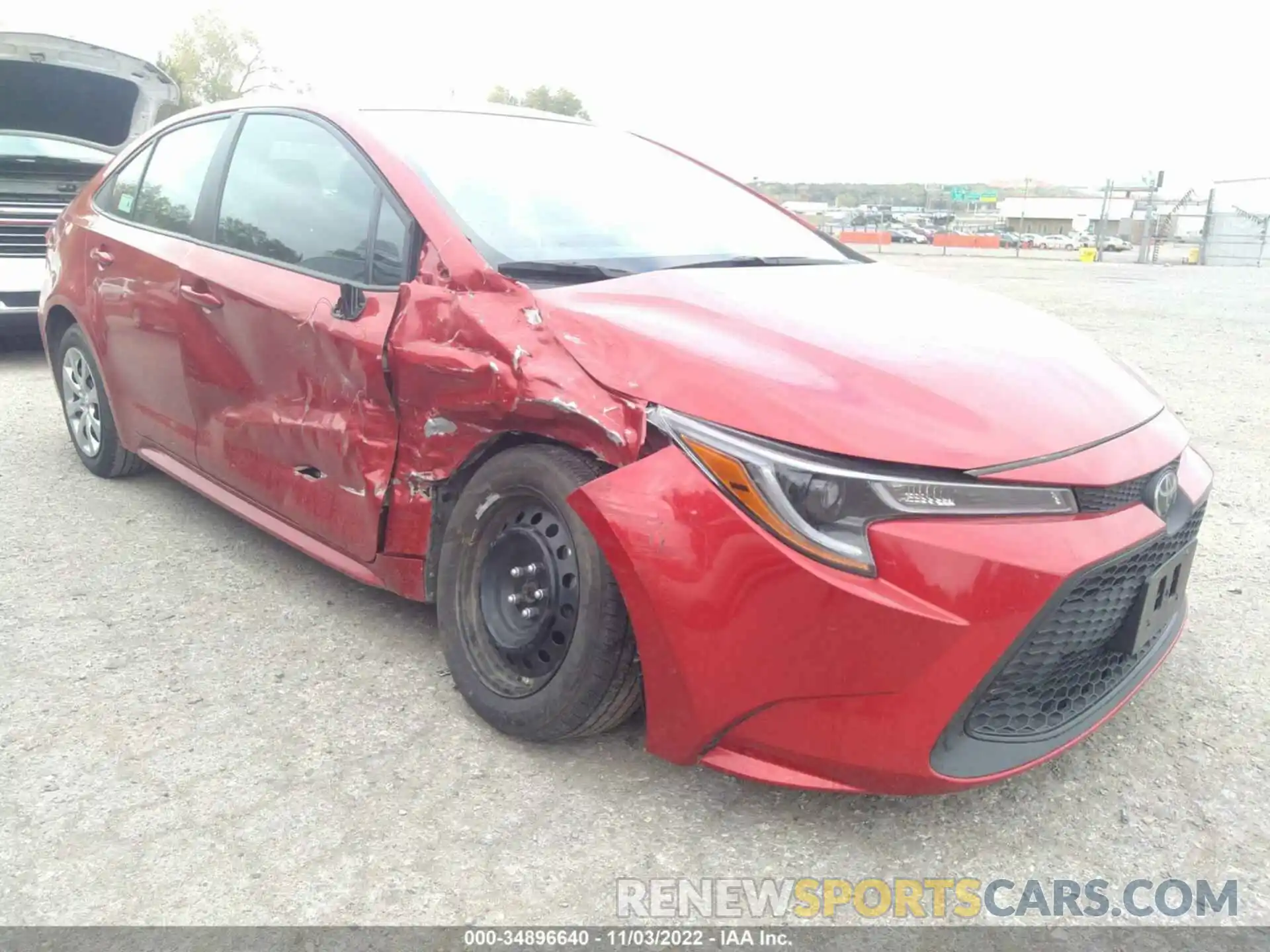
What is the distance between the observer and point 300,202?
121 inches

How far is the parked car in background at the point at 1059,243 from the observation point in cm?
4634

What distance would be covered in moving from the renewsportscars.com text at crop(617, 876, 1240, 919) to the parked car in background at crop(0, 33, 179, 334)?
255 inches

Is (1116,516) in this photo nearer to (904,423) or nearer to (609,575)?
(904,423)

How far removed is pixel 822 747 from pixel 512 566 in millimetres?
850

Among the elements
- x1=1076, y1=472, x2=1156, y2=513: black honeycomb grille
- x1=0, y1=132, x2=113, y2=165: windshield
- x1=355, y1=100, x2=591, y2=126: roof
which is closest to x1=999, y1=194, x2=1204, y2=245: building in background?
x1=0, y1=132, x2=113, y2=165: windshield

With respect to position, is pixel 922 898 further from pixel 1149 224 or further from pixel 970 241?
pixel 970 241

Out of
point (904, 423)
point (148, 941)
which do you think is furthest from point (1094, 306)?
point (148, 941)

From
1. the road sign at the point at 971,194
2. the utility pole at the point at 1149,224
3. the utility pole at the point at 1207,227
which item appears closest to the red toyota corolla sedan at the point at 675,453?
the utility pole at the point at 1149,224

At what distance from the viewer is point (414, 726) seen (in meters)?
2.55

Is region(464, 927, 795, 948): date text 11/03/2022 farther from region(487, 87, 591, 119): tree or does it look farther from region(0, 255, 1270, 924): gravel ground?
region(487, 87, 591, 119): tree

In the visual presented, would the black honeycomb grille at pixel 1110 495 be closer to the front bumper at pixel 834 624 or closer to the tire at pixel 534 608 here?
the front bumper at pixel 834 624

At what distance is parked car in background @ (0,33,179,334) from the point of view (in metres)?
6.68

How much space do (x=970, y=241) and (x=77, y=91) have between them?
4207 centimetres

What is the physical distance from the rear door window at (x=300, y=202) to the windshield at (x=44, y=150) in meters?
4.64
